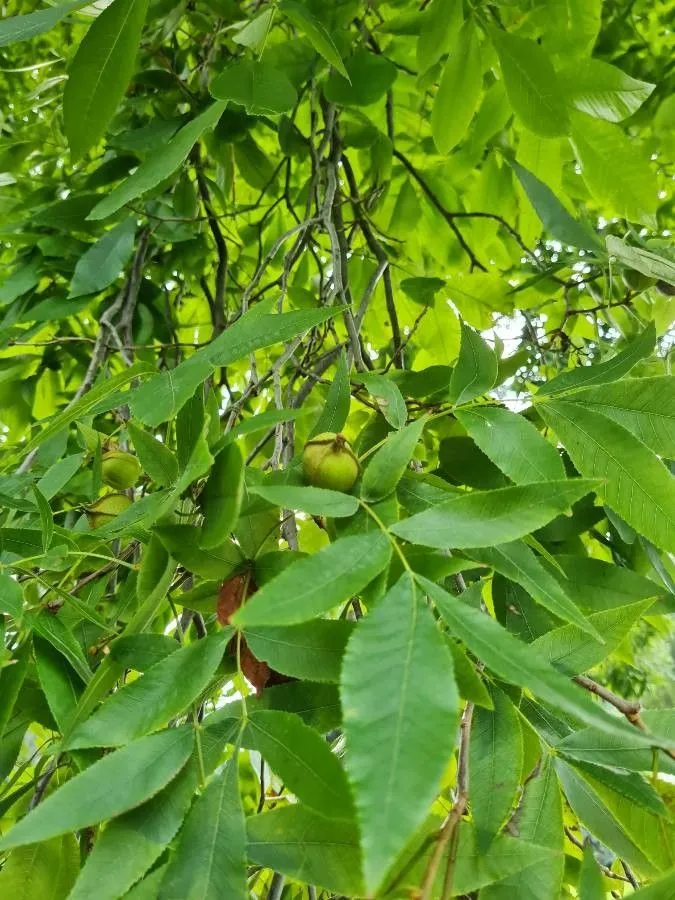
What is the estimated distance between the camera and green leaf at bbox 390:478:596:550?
0.42 metres

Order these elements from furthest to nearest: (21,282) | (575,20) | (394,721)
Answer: (21,282) → (575,20) → (394,721)

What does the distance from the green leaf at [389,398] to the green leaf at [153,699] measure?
0.21m

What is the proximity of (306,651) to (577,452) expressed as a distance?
0.93ft

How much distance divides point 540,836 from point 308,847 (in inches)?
6.1

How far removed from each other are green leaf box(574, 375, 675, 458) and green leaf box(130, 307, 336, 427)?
0.78ft

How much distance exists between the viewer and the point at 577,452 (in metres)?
0.60

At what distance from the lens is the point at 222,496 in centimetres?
48

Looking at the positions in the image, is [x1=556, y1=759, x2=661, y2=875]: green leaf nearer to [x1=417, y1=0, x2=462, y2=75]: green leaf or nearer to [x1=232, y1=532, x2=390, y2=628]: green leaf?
[x1=232, y1=532, x2=390, y2=628]: green leaf

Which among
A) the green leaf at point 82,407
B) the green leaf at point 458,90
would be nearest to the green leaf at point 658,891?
the green leaf at point 82,407

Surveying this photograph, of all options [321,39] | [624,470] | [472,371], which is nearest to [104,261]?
[321,39]

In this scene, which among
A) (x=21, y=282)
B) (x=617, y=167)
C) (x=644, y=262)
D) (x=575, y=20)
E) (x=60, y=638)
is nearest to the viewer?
(x=60, y=638)

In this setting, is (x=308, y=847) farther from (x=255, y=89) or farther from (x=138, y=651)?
(x=255, y=89)

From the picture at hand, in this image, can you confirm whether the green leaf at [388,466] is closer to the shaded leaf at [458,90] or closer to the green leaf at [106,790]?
the green leaf at [106,790]

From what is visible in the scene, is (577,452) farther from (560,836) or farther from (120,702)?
(120,702)
